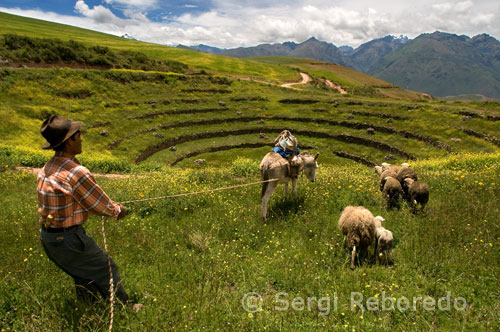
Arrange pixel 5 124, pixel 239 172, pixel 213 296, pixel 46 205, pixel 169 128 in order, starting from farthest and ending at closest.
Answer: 1. pixel 169 128
2. pixel 5 124
3. pixel 239 172
4. pixel 213 296
5. pixel 46 205

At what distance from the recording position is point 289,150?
10.1m

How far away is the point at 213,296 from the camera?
5430mm

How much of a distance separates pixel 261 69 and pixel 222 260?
111983 mm

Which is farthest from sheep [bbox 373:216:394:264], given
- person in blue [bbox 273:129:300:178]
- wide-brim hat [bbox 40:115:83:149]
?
wide-brim hat [bbox 40:115:83:149]

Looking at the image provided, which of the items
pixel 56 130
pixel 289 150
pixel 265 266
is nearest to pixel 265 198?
pixel 289 150

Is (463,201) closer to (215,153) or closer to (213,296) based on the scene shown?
(213,296)

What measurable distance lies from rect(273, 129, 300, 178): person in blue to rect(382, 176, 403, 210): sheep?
3.09 metres

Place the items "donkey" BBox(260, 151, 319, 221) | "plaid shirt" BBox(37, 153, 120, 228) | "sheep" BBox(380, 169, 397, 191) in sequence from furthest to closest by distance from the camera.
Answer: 1. "sheep" BBox(380, 169, 397, 191)
2. "donkey" BBox(260, 151, 319, 221)
3. "plaid shirt" BBox(37, 153, 120, 228)

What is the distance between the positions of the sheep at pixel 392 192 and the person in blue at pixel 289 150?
309 cm

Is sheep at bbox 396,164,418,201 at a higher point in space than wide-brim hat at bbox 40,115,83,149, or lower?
lower

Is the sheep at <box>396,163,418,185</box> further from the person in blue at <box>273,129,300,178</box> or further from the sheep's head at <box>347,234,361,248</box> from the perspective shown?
the sheep's head at <box>347,234,361,248</box>

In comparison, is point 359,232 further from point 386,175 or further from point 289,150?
point 386,175

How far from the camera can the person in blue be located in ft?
32.6

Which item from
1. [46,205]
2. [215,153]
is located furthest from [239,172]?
[215,153]
